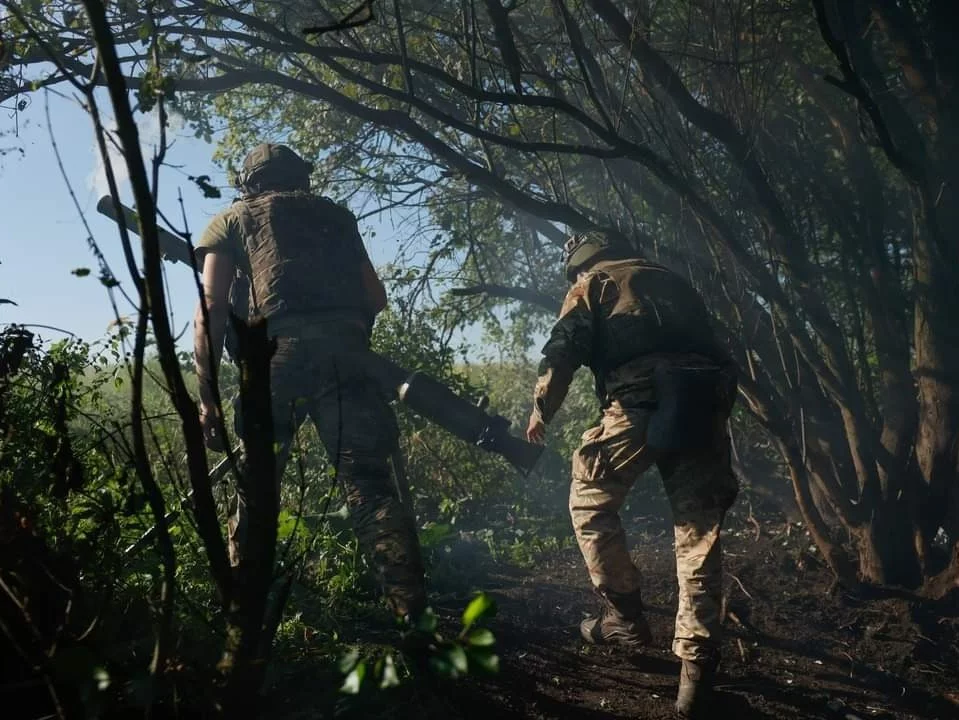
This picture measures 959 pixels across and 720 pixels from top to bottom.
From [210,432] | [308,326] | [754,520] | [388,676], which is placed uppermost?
[308,326]

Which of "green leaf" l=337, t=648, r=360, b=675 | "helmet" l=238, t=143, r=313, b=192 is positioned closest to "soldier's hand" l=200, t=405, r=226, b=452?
"helmet" l=238, t=143, r=313, b=192

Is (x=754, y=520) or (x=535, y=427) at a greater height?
(x=535, y=427)

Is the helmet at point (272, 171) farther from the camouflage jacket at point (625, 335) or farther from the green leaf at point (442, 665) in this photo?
the green leaf at point (442, 665)

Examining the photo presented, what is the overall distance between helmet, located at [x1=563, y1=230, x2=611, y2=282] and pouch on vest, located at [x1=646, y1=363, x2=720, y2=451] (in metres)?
0.74

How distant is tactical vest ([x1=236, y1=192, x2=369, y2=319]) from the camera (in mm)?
3604

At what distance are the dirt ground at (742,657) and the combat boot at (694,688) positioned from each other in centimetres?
7

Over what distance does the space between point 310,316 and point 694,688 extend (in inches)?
87.2

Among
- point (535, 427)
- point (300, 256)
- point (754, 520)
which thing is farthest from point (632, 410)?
point (754, 520)

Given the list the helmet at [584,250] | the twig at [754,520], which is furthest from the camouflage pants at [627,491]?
the twig at [754,520]

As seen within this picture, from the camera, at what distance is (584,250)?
12.7 feet

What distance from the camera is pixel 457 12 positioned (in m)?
5.00

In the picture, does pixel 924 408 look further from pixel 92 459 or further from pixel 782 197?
pixel 92 459

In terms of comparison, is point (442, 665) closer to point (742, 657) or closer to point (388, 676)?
point (388, 676)

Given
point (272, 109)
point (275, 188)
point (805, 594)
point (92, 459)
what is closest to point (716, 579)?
point (805, 594)
